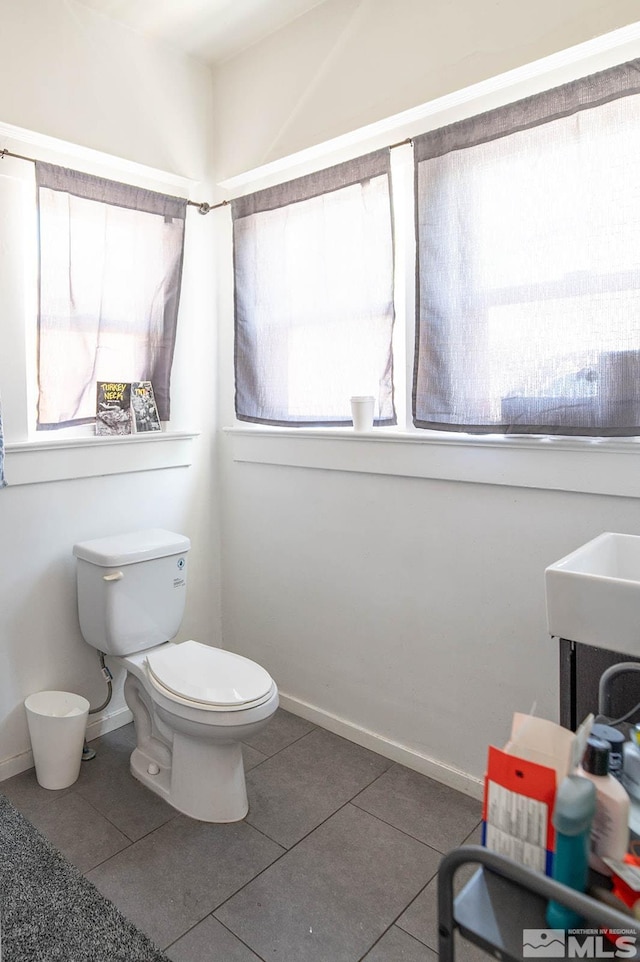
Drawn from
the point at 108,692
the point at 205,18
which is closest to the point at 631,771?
the point at 108,692

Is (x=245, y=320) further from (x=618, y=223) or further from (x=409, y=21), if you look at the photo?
(x=618, y=223)

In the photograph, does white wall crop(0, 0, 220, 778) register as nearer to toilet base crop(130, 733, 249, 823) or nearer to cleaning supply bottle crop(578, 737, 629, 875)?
toilet base crop(130, 733, 249, 823)

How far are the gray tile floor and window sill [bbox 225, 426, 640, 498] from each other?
106cm

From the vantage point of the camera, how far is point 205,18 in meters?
2.36

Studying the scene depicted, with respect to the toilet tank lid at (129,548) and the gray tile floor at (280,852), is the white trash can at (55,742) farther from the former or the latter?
the toilet tank lid at (129,548)

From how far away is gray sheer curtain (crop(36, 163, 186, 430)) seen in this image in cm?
226

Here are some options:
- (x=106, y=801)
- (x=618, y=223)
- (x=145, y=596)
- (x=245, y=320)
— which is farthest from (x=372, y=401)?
(x=106, y=801)

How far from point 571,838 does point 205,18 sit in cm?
272

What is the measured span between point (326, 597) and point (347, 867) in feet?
3.05

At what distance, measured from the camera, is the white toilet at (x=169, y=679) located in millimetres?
1921

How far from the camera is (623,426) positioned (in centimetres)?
171

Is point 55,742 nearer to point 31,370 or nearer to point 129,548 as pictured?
point 129,548

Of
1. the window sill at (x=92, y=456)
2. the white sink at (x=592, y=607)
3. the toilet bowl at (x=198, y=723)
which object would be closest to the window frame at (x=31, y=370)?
the window sill at (x=92, y=456)

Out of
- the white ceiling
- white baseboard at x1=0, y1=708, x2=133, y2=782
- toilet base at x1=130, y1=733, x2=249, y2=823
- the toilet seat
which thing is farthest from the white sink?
the white ceiling
